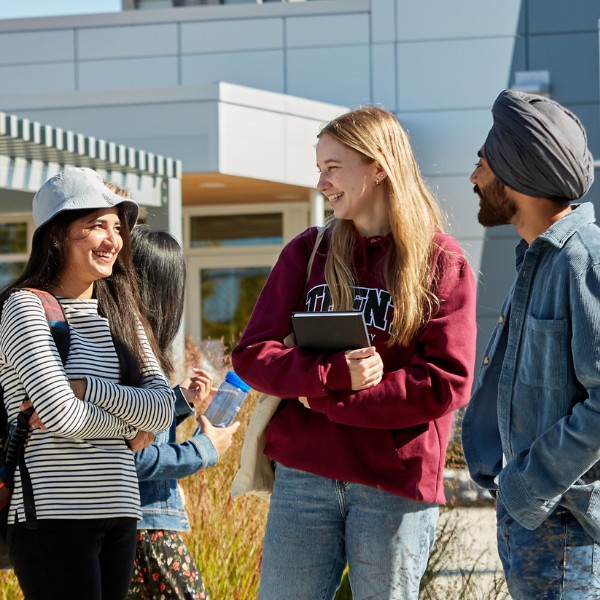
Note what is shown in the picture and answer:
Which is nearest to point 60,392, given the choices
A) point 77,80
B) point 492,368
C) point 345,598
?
point 492,368

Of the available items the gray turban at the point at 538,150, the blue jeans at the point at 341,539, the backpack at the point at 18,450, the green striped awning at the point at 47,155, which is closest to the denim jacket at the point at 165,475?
the backpack at the point at 18,450

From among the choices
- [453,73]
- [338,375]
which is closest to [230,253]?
[453,73]

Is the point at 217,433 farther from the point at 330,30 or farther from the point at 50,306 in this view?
the point at 330,30

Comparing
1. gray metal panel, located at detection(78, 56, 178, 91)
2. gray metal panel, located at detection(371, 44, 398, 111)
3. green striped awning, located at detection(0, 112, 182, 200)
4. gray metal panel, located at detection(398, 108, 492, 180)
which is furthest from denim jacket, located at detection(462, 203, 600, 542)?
gray metal panel, located at detection(78, 56, 178, 91)

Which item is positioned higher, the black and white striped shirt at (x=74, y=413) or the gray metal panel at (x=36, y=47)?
the gray metal panel at (x=36, y=47)

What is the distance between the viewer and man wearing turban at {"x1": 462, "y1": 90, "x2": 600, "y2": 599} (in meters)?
2.81

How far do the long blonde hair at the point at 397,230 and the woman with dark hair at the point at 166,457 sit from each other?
0.91 metres

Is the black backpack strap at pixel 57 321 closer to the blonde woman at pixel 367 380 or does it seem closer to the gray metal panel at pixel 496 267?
the blonde woman at pixel 367 380

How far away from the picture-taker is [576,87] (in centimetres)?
1959

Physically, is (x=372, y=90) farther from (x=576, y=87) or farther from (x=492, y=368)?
(x=492, y=368)

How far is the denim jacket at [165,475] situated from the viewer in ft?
12.9

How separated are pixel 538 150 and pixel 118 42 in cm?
1953

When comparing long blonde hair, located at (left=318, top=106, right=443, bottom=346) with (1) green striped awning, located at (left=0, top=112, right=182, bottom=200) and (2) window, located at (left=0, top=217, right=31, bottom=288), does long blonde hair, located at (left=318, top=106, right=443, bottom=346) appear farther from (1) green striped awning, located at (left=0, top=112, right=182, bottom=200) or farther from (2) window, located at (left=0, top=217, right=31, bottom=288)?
(2) window, located at (left=0, top=217, right=31, bottom=288)

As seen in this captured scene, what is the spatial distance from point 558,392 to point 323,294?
2.93 ft
